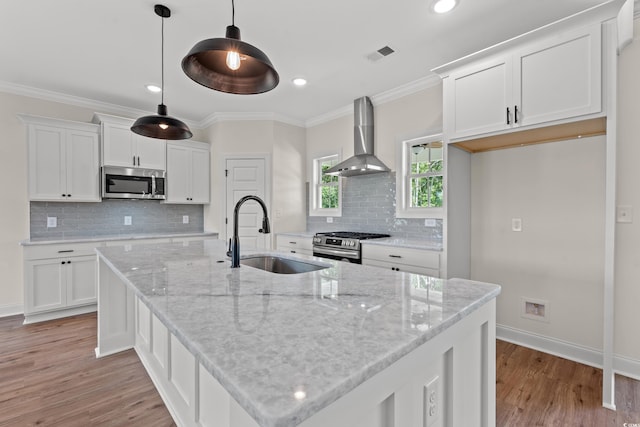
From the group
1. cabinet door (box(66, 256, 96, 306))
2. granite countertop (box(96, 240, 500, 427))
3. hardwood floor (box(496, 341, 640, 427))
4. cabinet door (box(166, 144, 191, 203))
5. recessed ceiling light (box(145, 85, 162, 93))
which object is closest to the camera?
granite countertop (box(96, 240, 500, 427))

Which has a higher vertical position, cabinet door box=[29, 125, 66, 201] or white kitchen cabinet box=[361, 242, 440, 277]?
cabinet door box=[29, 125, 66, 201]

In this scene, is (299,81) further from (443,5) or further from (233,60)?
(233,60)

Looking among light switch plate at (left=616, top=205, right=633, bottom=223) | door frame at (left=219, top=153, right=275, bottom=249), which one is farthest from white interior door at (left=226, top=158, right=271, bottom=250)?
light switch plate at (left=616, top=205, right=633, bottom=223)

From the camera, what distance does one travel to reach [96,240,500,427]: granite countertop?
0.54 meters

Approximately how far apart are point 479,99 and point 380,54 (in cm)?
101

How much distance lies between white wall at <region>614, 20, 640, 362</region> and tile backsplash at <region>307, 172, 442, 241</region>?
4.69 feet

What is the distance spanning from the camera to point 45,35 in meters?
2.58

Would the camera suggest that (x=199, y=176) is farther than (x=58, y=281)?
Yes

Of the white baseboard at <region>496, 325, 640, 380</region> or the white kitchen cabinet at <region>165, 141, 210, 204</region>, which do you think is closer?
the white baseboard at <region>496, 325, 640, 380</region>

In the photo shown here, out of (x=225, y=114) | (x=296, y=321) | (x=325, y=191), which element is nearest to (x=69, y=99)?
(x=225, y=114)

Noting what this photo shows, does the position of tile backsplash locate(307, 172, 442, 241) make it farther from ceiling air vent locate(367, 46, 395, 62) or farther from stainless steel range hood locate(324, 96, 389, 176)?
ceiling air vent locate(367, 46, 395, 62)

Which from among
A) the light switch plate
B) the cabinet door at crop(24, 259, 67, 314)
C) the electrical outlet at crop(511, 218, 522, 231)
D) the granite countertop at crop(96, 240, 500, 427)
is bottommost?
the cabinet door at crop(24, 259, 67, 314)

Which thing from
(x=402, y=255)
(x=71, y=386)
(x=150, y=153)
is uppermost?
(x=150, y=153)

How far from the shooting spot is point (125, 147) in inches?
156
